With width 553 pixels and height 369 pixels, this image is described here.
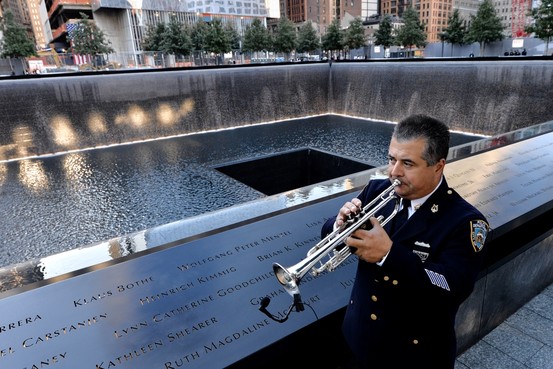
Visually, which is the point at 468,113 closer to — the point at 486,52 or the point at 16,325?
the point at 16,325

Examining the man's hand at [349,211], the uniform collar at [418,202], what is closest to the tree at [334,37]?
the uniform collar at [418,202]

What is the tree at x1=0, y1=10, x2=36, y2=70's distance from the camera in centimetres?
3025

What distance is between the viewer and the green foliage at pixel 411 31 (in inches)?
1282

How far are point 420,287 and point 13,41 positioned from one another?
3809 centimetres

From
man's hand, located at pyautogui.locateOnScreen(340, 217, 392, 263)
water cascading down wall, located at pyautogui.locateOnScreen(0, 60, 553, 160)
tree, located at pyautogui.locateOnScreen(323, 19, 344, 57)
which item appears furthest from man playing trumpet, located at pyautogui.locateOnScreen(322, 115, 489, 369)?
tree, located at pyautogui.locateOnScreen(323, 19, 344, 57)

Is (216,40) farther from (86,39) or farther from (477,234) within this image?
(477,234)

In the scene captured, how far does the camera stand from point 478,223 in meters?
1.40

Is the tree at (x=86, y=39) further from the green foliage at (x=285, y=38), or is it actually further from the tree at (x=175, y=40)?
the green foliage at (x=285, y=38)

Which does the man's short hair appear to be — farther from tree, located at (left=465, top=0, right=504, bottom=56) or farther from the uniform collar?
tree, located at (left=465, top=0, right=504, bottom=56)

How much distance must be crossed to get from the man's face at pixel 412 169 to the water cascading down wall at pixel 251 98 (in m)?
12.2

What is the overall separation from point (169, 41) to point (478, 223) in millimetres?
35955

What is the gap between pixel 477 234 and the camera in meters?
1.38

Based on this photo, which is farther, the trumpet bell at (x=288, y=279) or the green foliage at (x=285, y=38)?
the green foliage at (x=285, y=38)

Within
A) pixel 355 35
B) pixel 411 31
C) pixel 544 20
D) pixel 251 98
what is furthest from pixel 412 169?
pixel 411 31
